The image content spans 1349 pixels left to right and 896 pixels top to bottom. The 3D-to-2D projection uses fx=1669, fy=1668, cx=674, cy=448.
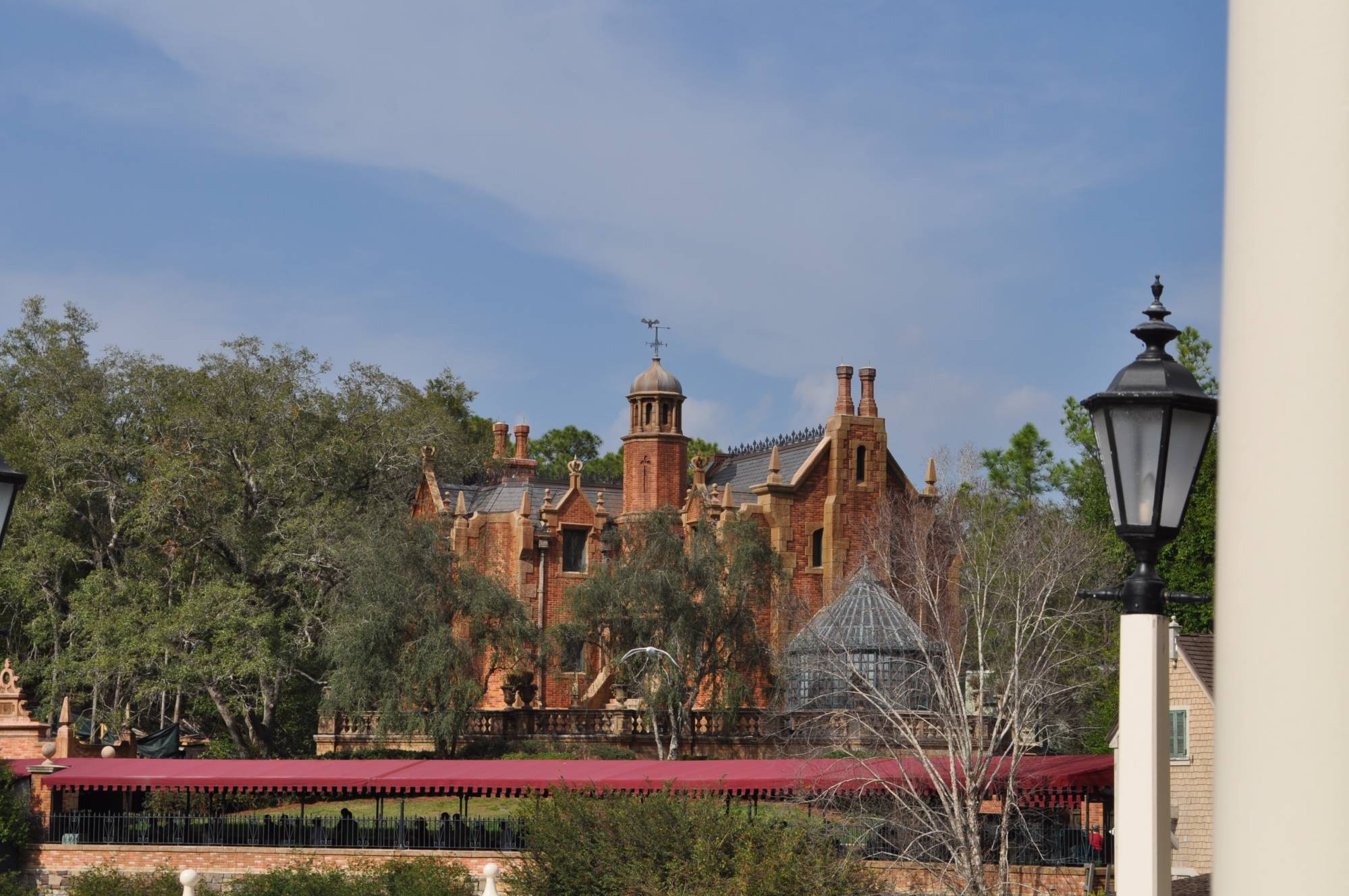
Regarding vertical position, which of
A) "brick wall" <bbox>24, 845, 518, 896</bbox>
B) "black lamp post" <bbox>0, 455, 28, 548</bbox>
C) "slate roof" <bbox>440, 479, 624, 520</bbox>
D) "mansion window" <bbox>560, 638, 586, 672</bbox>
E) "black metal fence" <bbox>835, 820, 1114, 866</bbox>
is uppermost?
"slate roof" <bbox>440, 479, 624, 520</bbox>

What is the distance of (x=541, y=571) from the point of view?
5584cm

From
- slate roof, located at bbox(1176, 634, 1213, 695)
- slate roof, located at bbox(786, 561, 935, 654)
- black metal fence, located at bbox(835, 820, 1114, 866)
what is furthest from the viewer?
slate roof, located at bbox(786, 561, 935, 654)

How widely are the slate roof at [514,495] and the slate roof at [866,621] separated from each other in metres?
14.3

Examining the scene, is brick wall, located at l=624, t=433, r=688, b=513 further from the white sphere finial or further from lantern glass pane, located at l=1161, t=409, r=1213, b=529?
lantern glass pane, located at l=1161, t=409, r=1213, b=529

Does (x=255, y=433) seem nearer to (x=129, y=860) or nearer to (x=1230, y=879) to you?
(x=129, y=860)

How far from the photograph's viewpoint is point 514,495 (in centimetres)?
6031

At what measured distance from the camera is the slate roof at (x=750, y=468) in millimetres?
59031

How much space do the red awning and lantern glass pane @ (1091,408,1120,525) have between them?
23640mm

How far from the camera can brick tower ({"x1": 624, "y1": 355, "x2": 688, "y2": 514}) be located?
57281 mm

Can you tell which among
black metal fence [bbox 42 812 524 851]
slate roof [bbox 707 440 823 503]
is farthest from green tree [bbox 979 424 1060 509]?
black metal fence [bbox 42 812 524 851]

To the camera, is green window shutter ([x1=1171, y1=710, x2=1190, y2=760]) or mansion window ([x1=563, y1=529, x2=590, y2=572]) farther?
mansion window ([x1=563, y1=529, x2=590, y2=572])

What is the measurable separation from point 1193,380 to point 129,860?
33.1m

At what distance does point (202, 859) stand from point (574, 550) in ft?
79.5

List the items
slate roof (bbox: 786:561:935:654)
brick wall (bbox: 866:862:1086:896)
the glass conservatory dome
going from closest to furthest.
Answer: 1. brick wall (bbox: 866:862:1086:896)
2. the glass conservatory dome
3. slate roof (bbox: 786:561:935:654)
